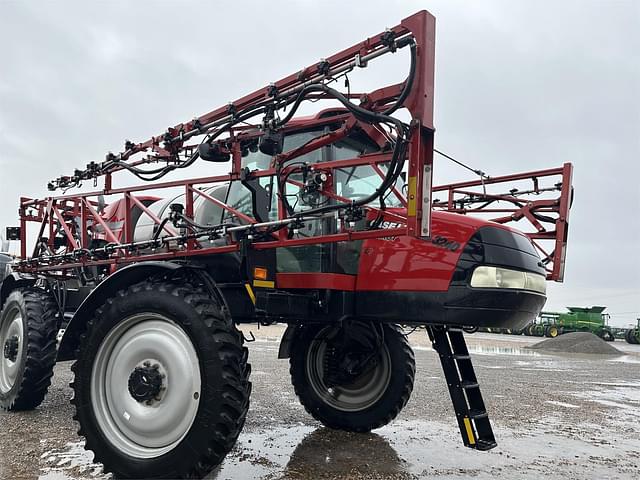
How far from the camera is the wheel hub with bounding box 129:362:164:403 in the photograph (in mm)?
3652

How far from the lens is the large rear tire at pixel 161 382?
335cm

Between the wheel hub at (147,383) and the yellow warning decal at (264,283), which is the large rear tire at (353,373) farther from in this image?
the wheel hub at (147,383)

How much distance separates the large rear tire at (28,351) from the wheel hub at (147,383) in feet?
7.01

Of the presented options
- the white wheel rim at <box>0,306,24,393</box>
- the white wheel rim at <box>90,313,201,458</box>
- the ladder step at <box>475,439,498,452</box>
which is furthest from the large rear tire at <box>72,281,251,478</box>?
the white wheel rim at <box>0,306,24,393</box>

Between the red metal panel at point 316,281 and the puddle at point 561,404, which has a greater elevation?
the red metal panel at point 316,281

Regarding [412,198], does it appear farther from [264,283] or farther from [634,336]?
[634,336]

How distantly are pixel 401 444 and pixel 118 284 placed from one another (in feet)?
9.03

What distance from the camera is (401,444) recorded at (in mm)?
A: 4922

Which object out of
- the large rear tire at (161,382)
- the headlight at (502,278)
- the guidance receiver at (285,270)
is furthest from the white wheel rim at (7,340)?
the headlight at (502,278)

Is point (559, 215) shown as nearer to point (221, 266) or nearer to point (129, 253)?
point (221, 266)

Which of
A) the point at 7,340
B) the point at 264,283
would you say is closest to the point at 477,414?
the point at 264,283

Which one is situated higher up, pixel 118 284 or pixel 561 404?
pixel 118 284

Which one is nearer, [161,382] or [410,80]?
[410,80]

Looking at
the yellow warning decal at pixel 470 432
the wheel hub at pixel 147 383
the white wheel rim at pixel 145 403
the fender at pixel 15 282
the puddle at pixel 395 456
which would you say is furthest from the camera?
the fender at pixel 15 282
